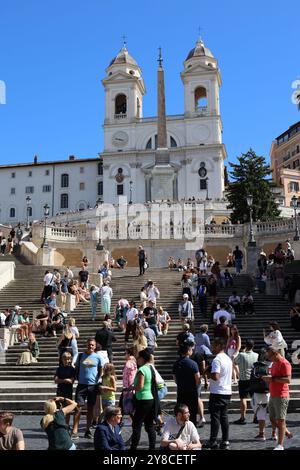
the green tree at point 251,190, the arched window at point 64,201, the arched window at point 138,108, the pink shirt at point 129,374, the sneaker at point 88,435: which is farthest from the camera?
the arched window at point 64,201

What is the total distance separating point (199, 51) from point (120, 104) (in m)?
13.6

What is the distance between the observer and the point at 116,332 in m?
18.2

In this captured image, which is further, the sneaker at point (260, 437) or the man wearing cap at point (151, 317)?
the man wearing cap at point (151, 317)

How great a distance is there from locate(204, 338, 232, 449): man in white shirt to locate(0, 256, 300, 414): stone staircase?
11.9ft

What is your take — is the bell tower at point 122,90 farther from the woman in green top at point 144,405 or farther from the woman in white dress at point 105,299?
the woman in green top at point 144,405

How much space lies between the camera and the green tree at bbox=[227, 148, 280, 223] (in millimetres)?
53125

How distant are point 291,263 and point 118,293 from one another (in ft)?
25.9

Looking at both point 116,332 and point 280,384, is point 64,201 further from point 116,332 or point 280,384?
point 280,384

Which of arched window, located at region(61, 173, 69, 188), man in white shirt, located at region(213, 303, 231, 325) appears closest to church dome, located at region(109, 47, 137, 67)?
arched window, located at region(61, 173, 69, 188)

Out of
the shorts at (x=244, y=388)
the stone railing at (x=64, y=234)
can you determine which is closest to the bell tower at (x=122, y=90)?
the stone railing at (x=64, y=234)

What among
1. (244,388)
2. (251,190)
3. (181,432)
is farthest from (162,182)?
(181,432)

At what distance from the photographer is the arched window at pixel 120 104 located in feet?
287

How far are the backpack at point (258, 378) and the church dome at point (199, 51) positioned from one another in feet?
261
